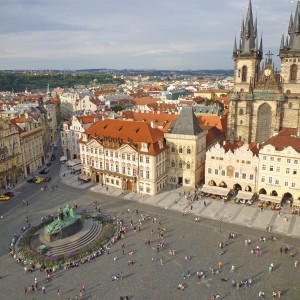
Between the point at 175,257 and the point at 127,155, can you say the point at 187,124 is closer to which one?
the point at 127,155

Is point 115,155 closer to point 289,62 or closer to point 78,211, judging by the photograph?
point 78,211

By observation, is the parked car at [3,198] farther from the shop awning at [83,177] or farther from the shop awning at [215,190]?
the shop awning at [215,190]

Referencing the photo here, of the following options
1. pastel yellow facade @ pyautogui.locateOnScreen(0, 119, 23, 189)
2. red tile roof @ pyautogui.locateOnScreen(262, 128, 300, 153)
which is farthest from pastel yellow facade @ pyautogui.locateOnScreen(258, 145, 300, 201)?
pastel yellow facade @ pyautogui.locateOnScreen(0, 119, 23, 189)

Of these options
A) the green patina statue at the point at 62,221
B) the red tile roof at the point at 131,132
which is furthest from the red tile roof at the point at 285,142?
the green patina statue at the point at 62,221

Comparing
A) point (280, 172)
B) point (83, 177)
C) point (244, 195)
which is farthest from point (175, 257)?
point (83, 177)

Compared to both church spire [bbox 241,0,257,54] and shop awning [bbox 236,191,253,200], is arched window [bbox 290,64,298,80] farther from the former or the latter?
shop awning [bbox 236,191,253,200]

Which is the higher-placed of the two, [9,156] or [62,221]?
[9,156]
